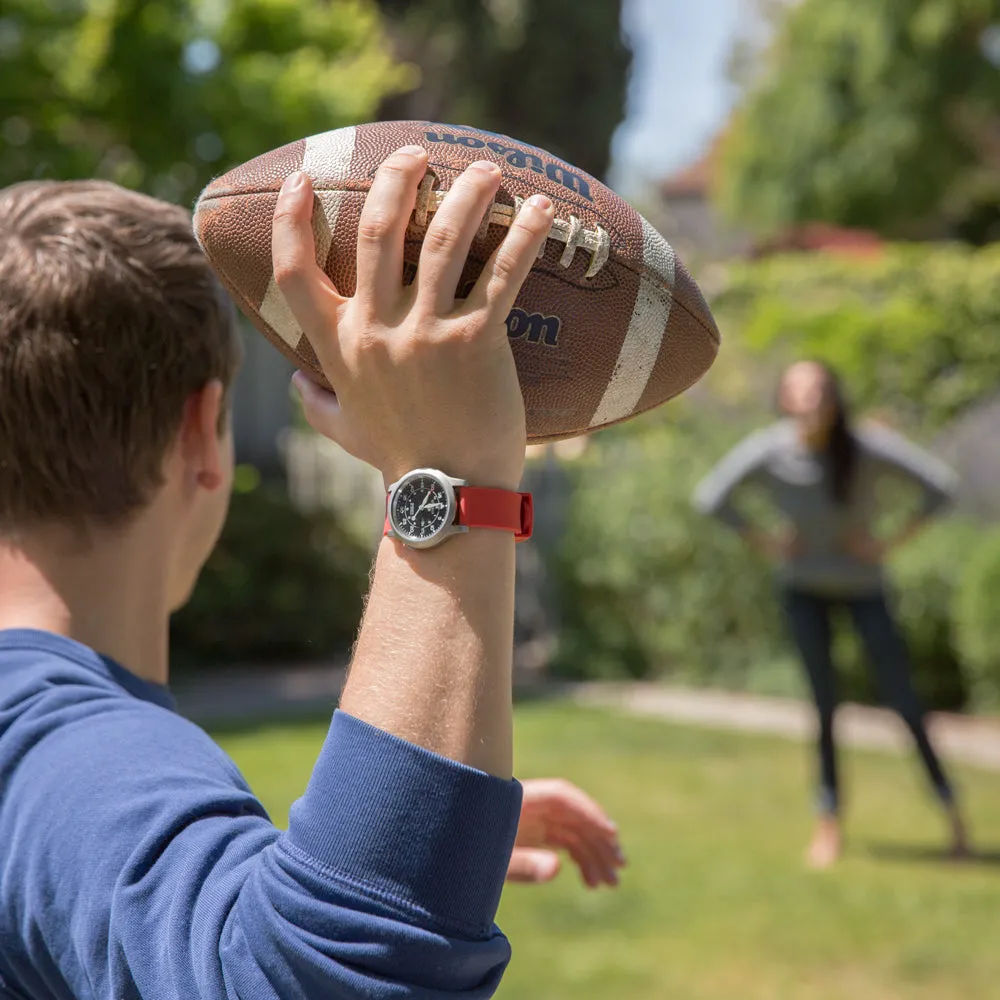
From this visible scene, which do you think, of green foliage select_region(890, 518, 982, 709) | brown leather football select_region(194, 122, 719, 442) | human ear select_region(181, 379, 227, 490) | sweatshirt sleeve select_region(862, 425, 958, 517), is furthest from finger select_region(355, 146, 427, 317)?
green foliage select_region(890, 518, 982, 709)

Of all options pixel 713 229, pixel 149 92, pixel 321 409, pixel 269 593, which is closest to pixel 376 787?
pixel 321 409

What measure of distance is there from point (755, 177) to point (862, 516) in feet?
74.7

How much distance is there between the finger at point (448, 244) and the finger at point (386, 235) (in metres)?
0.03

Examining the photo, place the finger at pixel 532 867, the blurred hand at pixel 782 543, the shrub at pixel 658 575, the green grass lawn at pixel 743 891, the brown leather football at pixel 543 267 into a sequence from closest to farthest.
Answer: the brown leather football at pixel 543 267, the finger at pixel 532 867, the green grass lawn at pixel 743 891, the blurred hand at pixel 782 543, the shrub at pixel 658 575

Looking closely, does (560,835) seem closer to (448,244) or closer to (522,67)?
(448,244)

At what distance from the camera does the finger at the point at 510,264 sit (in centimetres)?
109

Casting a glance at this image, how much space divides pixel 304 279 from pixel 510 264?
0.18 m

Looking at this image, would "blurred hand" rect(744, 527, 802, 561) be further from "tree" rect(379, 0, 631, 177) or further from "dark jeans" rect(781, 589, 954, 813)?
"tree" rect(379, 0, 631, 177)

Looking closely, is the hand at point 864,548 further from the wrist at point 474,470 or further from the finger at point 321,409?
the wrist at point 474,470

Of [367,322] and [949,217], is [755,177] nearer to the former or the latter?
[949,217]

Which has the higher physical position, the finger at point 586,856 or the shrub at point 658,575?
the finger at point 586,856

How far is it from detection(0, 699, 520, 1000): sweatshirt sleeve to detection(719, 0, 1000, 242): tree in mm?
24758

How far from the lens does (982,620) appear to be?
8109 mm

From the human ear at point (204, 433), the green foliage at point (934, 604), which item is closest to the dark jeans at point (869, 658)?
the green foliage at point (934, 604)
